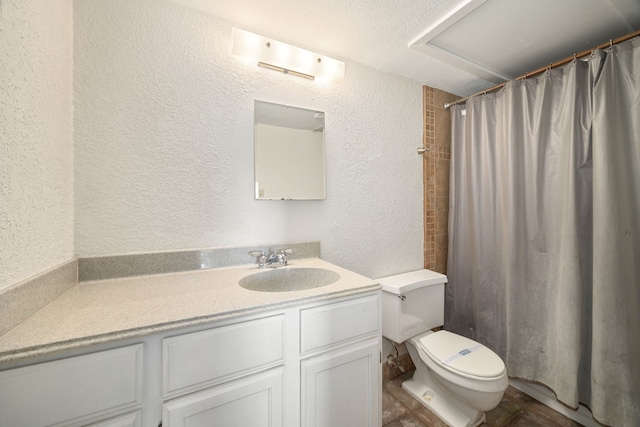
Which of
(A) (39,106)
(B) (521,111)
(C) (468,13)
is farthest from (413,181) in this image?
(A) (39,106)

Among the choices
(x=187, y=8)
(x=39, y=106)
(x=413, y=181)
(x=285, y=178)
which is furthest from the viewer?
(x=413, y=181)

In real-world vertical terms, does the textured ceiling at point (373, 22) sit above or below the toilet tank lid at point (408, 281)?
above

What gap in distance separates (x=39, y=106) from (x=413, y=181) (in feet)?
6.38

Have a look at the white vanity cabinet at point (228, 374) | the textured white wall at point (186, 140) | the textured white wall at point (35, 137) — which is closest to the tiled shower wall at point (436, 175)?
the textured white wall at point (186, 140)

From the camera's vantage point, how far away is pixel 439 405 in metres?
1.44

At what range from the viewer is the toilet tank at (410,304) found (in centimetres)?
149

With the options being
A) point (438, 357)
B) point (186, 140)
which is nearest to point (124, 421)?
point (186, 140)

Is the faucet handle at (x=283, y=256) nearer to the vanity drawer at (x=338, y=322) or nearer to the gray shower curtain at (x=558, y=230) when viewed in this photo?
the vanity drawer at (x=338, y=322)

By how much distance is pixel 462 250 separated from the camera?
6.11 ft

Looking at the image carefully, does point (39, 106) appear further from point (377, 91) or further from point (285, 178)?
point (377, 91)

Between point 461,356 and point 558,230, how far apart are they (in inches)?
36.2

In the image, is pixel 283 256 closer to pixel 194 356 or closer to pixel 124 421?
pixel 194 356

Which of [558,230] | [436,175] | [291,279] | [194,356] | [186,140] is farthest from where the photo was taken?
[436,175]

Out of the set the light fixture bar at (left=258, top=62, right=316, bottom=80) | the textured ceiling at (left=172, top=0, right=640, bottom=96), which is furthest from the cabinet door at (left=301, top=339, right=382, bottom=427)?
the textured ceiling at (left=172, top=0, right=640, bottom=96)
